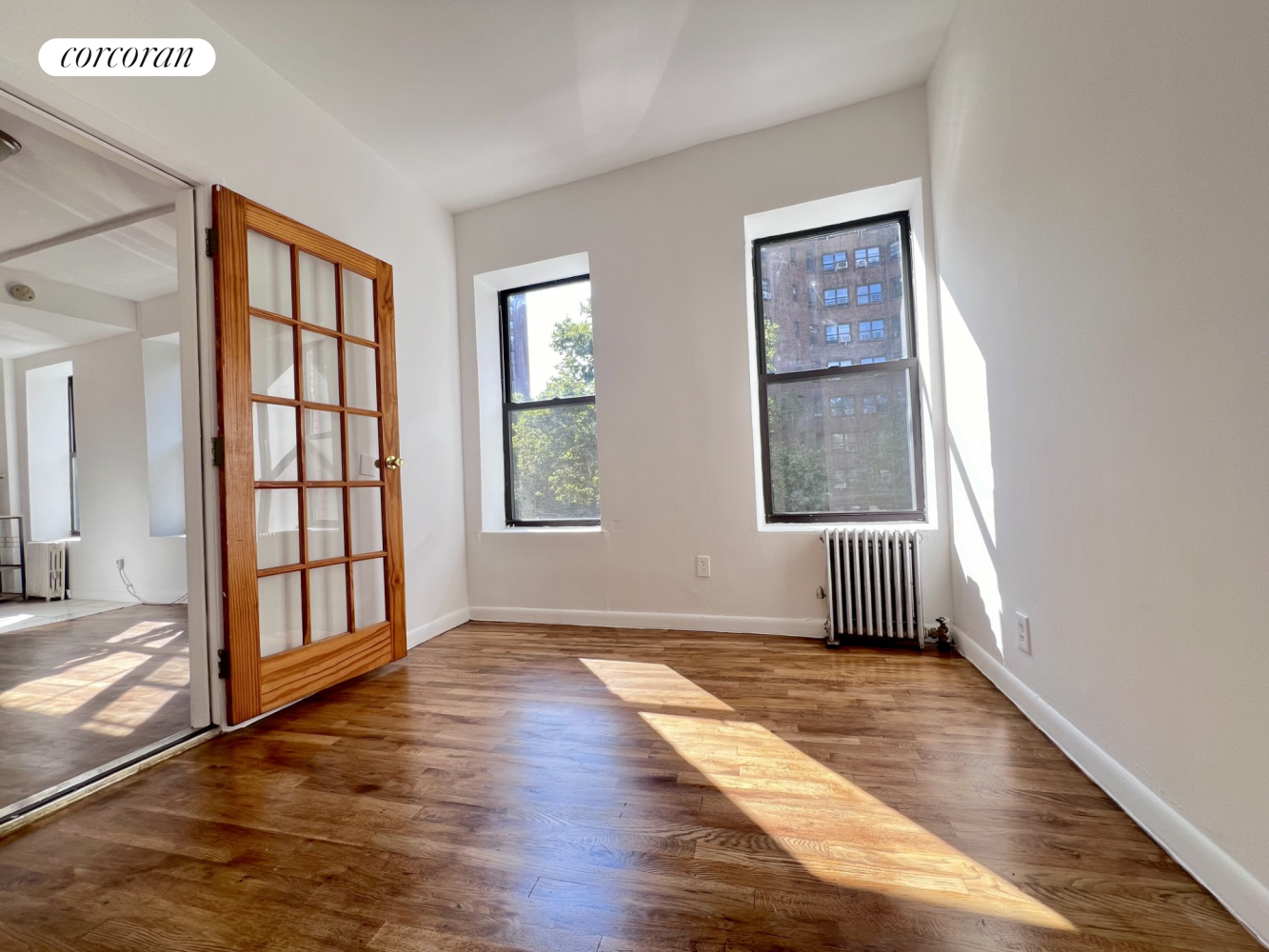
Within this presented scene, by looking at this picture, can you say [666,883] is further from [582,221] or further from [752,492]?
[582,221]

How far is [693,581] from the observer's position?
11.0ft

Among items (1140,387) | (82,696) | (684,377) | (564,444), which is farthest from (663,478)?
(82,696)

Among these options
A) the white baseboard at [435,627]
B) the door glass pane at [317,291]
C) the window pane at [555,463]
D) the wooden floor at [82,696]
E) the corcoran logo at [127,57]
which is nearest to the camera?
the corcoran logo at [127,57]

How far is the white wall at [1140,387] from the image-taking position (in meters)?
1.04

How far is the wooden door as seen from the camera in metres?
2.22

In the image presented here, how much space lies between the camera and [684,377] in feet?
11.0

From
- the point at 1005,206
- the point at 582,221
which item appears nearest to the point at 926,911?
the point at 1005,206

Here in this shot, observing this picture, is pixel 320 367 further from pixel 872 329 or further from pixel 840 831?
pixel 872 329

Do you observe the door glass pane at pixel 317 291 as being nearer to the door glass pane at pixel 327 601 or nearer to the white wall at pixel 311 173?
the white wall at pixel 311 173

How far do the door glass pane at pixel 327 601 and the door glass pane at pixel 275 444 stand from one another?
479mm

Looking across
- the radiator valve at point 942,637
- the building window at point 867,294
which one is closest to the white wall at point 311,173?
the building window at point 867,294

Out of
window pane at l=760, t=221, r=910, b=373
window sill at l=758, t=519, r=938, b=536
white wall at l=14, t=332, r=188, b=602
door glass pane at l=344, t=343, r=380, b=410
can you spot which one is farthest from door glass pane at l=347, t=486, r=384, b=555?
white wall at l=14, t=332, r=188, b=602

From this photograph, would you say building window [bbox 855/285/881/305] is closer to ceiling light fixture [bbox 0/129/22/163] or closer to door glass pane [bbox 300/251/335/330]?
door glass pane [bbox 300/251/335/330]

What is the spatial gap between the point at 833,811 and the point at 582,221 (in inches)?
135
